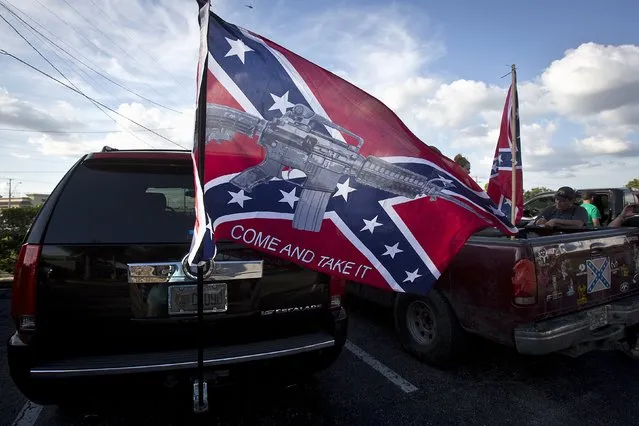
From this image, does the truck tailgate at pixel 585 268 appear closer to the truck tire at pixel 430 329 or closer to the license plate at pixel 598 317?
the license plate at pixel 598 317

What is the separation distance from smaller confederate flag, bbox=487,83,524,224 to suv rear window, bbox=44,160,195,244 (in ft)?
18.1

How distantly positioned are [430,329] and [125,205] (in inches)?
118

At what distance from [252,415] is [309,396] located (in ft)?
1.65

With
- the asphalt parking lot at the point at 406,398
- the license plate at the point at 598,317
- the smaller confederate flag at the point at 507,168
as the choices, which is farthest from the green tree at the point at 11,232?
the license plate at the point at 598,317

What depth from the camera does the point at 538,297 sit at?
122 inches

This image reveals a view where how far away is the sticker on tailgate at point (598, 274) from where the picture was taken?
3465 mm

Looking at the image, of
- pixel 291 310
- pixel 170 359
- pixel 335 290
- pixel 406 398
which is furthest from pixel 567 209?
pixel 170 359

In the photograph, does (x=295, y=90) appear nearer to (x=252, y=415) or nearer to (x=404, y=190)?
(x=404, y=190)

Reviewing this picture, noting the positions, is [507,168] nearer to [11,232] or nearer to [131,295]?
[131,295]

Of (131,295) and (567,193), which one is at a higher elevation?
(567,193)

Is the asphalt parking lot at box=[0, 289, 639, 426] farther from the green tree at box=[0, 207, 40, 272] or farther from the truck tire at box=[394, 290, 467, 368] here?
the green tree at box=[0, 207, 40, 272]

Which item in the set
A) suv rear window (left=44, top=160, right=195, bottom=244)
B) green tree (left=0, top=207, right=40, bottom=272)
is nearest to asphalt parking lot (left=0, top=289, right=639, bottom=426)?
suv rear window (left=44, top=160, right=195, bottom=244)

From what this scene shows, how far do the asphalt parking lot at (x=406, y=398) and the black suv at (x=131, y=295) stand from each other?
0.90 ft

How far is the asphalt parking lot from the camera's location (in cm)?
283
